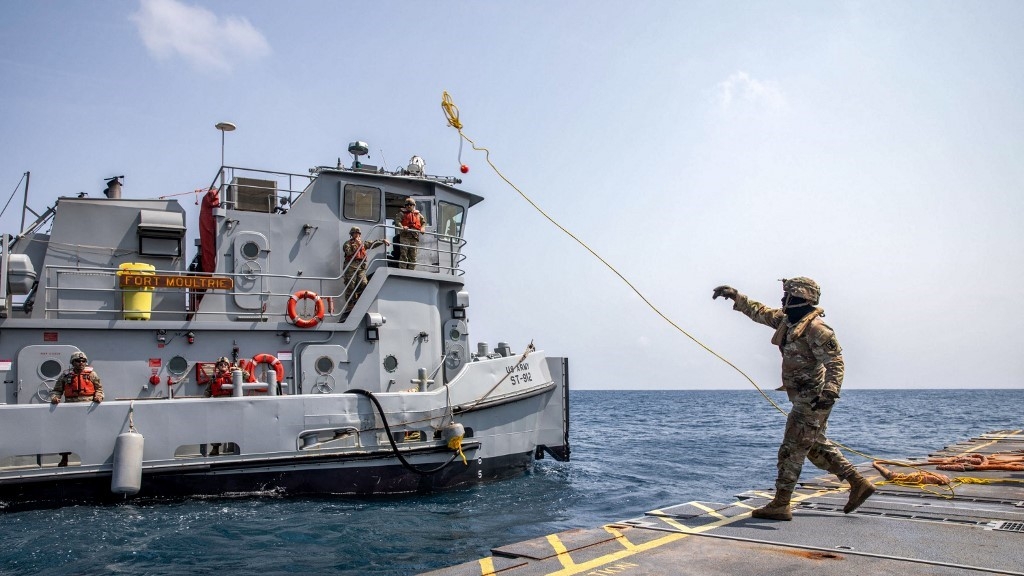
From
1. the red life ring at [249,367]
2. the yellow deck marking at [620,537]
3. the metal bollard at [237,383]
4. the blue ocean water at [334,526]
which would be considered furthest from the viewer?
the red life ring at [249,367]

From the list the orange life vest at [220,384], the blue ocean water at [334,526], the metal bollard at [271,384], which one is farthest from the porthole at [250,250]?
the blue ocean water at [334,526]

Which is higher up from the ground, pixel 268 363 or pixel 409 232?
pixel 409 232

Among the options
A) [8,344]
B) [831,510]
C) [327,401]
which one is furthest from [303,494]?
[831,510]

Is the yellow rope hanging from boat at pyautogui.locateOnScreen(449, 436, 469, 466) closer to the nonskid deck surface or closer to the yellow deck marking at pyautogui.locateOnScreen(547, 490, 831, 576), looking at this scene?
the nonskid deck surface

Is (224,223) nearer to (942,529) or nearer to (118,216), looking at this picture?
(118,216)

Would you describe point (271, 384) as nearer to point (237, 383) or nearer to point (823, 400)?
point (237, 383)

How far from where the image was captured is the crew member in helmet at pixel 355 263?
12219 millimetres

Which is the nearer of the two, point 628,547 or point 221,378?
point 628,547

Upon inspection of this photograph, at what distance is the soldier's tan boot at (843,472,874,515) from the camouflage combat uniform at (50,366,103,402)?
875 cm

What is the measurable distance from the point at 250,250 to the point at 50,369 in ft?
10.5

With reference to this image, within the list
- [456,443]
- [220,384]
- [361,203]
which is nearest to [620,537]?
[456,443]

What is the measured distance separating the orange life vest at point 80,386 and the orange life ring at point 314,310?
278 centimetres

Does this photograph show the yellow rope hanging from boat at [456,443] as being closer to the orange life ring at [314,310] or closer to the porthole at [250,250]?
the orange life ring at [314,310]

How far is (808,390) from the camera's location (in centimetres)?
612
